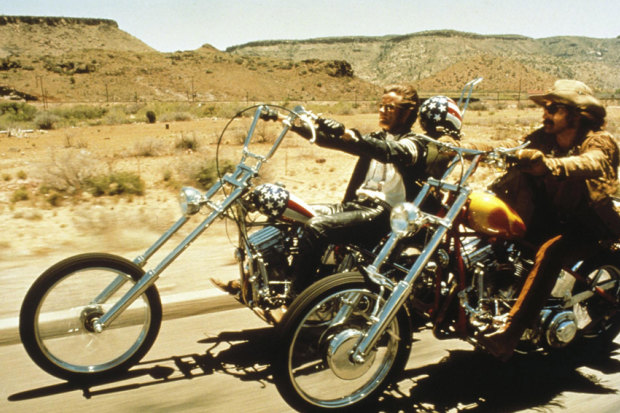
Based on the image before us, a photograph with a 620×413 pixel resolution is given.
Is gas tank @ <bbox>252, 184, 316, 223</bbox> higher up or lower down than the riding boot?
higher up

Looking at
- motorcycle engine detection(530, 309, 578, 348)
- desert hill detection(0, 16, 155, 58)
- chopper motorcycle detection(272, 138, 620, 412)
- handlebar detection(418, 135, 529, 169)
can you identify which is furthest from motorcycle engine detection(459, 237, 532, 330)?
desert hill detection(0, 16, 155, 58)

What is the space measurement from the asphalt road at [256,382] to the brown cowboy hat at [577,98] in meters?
1.73

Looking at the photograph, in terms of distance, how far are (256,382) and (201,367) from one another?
1.33ft

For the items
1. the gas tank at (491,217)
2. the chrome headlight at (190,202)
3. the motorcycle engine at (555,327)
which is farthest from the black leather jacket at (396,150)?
the motorcycle engine at (555,327)

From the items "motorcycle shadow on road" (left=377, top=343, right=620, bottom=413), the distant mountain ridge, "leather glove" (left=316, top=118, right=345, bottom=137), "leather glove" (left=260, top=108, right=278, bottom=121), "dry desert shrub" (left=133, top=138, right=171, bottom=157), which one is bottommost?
"motorcycle shadow on road" (left=377, top=343, right=620, bottom=413)

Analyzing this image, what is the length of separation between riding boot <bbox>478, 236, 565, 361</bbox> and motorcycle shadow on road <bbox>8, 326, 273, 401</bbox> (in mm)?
1416

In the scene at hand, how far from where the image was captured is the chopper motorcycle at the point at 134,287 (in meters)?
3.19

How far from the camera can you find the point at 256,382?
3479 mm

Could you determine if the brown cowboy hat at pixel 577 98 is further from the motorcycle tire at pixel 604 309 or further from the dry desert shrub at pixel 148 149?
the dry desert shrub at pixel 148 149

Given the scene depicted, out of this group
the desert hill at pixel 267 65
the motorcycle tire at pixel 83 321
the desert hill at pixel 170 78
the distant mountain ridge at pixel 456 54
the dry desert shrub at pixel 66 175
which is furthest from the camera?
the distant mountain ridge at pixel 456 54

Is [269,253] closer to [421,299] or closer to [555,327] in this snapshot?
[421,299]

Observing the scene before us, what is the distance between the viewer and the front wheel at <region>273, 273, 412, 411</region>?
9.11 feet

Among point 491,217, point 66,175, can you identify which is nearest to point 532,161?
point 491,217

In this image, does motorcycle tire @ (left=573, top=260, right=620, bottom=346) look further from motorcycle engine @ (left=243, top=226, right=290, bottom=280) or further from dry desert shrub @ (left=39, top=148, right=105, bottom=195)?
dry desert shrub @ (left=39, top=148, right=105, bottom=195)
